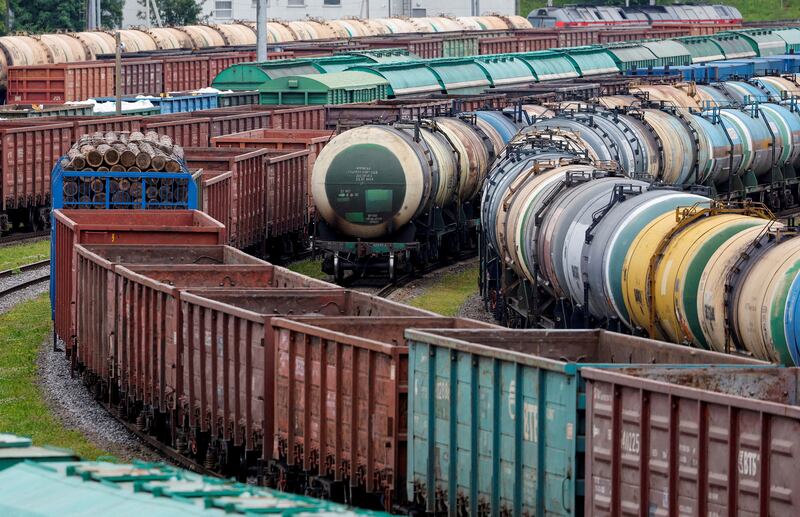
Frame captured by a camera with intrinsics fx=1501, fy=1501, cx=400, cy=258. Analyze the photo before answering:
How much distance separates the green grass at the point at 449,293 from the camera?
31.4 m

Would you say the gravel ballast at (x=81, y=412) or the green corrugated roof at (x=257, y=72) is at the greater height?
the green corrugated roof at (x=257, y=72)

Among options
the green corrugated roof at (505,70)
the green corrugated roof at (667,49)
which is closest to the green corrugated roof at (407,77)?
the green corrugated roof at (505,70)

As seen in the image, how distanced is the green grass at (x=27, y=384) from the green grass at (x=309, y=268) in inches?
270

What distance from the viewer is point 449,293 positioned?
33688 millimetres

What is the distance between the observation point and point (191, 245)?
2298cm

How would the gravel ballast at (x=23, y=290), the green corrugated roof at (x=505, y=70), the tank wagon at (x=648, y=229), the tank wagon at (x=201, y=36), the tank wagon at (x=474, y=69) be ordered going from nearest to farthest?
the tank wagon at (x=648, y=229)
the gravel ballast at (x=23, y=290)
the tank wagon at (x=474, y=69)
the green corrugated roof at (x=505, y=70)
the tank wagon at (x=201, y=36)

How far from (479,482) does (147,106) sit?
139ft

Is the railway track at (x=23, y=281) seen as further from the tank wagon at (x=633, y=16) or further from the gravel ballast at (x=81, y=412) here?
the tank wagon at (x=633, y=16)

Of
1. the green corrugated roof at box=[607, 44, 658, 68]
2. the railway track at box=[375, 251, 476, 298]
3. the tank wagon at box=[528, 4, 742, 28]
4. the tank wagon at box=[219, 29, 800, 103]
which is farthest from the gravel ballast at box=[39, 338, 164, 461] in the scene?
the tank wagon at box=[528, 4, 742, 28]

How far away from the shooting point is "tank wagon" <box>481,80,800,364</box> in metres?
17.3

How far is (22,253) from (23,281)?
4.62 meters

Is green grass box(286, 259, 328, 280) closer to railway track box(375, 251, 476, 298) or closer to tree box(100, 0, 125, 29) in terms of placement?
railway track box(375, 251, 476, 298)

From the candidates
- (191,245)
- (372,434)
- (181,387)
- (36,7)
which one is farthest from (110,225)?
(36,7)

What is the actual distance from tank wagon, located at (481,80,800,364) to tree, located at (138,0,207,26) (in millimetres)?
80803
